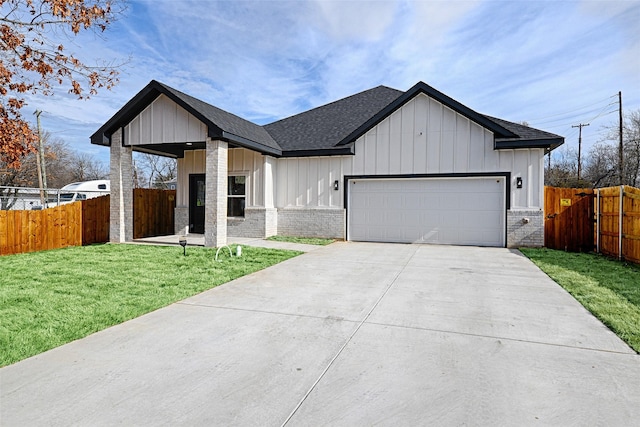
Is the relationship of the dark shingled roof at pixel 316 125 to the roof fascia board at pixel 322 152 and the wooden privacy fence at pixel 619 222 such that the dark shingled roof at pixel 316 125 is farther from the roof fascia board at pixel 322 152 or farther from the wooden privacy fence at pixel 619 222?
the wooden privacy fence at pixel 619 222

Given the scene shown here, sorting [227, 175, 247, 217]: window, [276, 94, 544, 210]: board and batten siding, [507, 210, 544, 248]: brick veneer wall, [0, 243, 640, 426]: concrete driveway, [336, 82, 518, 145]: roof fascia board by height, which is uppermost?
[336, 82, 518, 145]: roof fascia board

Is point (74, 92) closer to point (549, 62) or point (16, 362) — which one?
point (16, 362)

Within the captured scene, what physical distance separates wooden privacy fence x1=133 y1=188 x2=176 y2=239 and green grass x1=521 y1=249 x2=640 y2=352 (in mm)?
12660

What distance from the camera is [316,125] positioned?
1462 centimetres

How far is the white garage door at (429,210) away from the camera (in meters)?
11.3

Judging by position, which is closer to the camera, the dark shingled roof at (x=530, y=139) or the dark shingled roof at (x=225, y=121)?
the dark shingled roof at (x=225, y=121)

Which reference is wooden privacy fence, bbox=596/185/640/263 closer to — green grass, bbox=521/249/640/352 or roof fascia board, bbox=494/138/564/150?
green grass, bbox=521/249/640/352

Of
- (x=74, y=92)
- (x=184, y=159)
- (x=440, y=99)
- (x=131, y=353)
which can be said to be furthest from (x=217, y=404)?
(x=184, y=159)

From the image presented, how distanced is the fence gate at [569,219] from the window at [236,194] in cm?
997

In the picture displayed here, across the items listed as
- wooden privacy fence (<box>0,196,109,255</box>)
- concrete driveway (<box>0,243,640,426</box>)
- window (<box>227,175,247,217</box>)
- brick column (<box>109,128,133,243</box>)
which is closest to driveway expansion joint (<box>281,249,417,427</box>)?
concrete driveway (<box>0,243,640,426</box>)

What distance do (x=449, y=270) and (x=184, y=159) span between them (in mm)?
10741

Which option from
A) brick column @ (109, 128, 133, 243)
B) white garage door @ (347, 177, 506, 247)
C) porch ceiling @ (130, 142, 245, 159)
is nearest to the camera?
brick column @ (109, 128, 133, 243)

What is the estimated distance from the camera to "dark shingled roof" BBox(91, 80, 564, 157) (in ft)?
33.6

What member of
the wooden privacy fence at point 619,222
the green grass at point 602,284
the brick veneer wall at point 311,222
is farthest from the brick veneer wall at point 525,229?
the brick veneer wall at point 311,222
